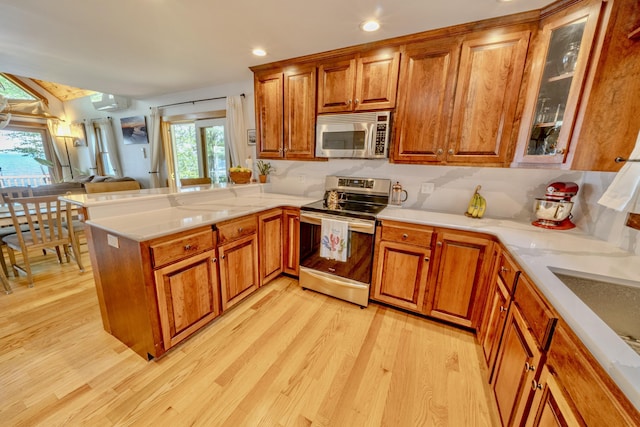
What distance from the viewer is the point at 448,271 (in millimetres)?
1818

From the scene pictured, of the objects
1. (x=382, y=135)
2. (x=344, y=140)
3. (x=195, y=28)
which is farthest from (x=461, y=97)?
(x=195, y=28)

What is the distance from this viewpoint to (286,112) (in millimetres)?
2541

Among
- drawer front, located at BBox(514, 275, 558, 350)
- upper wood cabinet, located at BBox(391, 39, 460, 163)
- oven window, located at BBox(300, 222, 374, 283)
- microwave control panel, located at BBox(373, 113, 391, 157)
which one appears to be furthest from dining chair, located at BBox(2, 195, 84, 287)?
drawer front, located at BBox(514, 275, 558, 350)

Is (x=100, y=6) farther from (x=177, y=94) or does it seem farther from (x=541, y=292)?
(x=541, y=292)

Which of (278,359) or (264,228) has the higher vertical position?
(264,228)

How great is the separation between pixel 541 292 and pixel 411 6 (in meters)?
1.84

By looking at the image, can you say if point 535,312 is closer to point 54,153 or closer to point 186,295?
point 186,295

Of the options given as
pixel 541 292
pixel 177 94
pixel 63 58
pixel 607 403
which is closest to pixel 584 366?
pixel 607 403

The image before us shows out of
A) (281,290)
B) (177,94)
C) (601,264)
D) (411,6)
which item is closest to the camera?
(601,264)

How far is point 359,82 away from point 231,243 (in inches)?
72.3

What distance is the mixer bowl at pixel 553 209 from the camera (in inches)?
64.1

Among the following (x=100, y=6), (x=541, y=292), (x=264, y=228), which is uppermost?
(x=100, y=6)

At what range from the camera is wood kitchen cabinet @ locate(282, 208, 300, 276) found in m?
2.43

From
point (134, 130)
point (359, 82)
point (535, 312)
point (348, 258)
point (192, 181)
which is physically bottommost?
point (348, 258)
